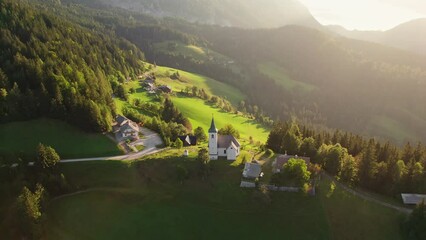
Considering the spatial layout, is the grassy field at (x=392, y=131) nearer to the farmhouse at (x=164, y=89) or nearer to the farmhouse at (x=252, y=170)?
the farmhouse at (x=164, y=89)

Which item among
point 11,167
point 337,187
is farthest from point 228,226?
point 11,167

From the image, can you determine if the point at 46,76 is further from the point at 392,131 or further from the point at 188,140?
the point at 392,131

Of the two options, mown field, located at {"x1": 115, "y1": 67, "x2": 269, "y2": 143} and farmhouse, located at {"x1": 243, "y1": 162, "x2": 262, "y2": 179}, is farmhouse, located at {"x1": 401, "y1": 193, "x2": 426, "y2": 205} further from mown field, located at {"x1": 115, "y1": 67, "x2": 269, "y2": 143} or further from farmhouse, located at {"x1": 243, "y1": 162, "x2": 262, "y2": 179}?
mown field, located at {"x1": 115, "y1": 67, "x2": 269, "y2": 143}

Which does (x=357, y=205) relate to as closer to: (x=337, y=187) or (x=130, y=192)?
(x=337, y=187)

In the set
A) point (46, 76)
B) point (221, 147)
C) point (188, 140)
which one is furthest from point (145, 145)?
point (46, 76)

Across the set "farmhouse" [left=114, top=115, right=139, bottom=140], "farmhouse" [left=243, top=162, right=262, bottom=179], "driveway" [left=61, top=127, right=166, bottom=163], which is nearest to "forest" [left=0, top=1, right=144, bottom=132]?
"farmhouse" [left=114, top=115, right=139, bottom=140]

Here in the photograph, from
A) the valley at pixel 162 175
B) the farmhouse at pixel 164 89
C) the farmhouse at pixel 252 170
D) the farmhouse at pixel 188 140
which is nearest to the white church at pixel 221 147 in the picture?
the valley at pixel 162 175

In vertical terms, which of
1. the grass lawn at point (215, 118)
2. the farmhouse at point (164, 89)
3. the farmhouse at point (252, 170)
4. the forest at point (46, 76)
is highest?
the forest at point (46, 76)
